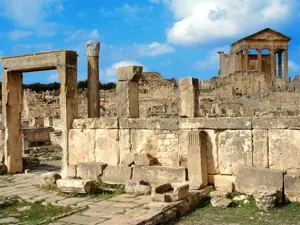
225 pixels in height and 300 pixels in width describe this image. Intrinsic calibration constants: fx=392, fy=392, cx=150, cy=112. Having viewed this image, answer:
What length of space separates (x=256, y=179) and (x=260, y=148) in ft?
2.17

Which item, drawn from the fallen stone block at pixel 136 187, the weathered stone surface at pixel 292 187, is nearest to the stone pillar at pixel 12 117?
the fallen stone block at pixel 136 187

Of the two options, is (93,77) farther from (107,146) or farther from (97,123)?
(107,146)

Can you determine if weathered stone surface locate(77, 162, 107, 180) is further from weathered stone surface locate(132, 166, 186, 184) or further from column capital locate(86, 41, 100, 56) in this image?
column capital locate(86, 41, 100, 56)

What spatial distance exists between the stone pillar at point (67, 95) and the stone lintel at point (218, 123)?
3373mm

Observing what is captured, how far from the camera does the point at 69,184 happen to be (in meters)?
8.35

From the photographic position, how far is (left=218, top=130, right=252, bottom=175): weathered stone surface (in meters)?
8.09

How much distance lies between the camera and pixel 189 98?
9344 mm

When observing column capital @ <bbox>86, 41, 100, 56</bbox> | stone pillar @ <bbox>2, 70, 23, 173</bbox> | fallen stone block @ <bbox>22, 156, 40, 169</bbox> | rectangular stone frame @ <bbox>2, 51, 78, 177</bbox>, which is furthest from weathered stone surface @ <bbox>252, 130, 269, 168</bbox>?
fallen stone block @ <bbox>22, 156, 40, 169</bbox>

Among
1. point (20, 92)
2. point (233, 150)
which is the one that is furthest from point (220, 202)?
point (20, 92)

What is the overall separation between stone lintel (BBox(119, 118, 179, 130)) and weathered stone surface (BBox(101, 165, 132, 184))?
1027mm

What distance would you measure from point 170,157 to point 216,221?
9.49 feet

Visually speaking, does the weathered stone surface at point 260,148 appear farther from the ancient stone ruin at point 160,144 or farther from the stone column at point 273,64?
the stone column at point 273,64

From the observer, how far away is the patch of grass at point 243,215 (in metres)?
6.33

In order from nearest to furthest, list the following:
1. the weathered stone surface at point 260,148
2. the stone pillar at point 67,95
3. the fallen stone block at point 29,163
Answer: the weathered stone surface at point 260,148 < the stone pillar at point 67,95 < the fallen stone block at point 29,163
